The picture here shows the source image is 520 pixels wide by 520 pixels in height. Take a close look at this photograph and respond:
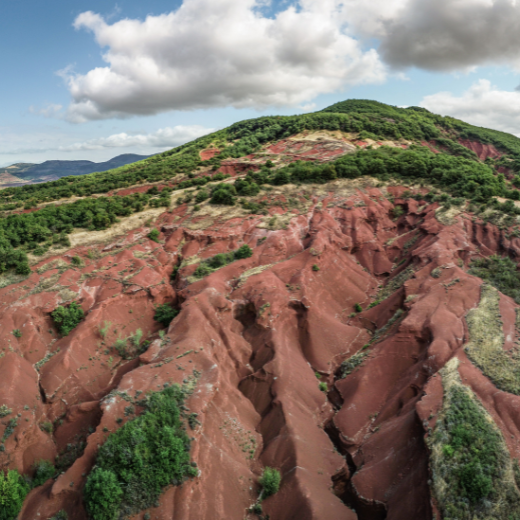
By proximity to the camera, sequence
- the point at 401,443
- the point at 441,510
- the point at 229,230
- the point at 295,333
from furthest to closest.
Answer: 1. the point at 229,230
2. the point at 295,333
3. the point at 401,443
4. the point at 441,510

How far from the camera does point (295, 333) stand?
36.2m

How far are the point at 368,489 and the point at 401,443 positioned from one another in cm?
368

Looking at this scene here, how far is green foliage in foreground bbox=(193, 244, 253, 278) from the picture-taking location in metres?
42.3

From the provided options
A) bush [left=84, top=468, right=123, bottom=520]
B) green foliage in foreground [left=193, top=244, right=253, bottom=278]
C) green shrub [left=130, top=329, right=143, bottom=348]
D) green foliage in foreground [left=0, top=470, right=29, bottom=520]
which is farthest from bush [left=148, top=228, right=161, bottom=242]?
bush [left=84, top=468, right=123, bottom=520]

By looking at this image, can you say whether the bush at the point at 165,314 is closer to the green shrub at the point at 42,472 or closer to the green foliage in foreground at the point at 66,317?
the green foliage in foreground at the point at 66,317

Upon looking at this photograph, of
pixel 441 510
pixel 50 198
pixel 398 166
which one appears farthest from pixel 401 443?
pixel 50 198

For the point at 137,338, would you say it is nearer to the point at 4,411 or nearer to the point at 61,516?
the point at 4,411

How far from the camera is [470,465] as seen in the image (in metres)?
18.1

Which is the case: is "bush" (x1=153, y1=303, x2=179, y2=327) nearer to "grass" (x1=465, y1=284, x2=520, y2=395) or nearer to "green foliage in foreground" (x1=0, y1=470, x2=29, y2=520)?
"green foliage in foreground" (x1=0, y1=470, x2=29, y2=520)

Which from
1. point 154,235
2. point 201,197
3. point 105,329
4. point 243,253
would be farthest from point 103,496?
point 201,197

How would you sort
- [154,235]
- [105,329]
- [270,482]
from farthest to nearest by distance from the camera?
[154,235], [105,329], [270,482]

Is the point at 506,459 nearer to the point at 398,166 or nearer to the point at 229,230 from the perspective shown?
the point at 229,230

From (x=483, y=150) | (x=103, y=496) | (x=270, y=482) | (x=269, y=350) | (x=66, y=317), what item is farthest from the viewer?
(x=483, y=150)

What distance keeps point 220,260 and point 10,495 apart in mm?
29342
